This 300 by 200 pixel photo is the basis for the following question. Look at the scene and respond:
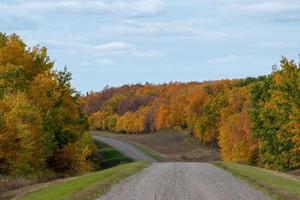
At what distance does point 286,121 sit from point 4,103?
3306cm

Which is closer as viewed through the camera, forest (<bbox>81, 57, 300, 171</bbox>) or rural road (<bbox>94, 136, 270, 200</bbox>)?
rural road (<bbox>94, 136, 270, 200</bbox>)

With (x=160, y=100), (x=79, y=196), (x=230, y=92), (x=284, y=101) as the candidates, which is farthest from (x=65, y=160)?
(x=160, y=100)

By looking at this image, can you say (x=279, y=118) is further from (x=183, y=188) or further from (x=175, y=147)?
(x=175, y=147)

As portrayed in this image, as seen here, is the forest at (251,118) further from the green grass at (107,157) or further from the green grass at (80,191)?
the green grass at (80,191)

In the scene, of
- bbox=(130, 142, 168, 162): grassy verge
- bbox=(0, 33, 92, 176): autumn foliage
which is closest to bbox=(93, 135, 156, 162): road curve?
bbox=(130, 142, 168, 162): grassy verge

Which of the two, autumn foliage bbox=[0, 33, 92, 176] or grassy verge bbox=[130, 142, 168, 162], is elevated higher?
autumn foliage bbox=[0, 33, 92, 176]

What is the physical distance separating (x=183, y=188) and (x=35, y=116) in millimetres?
25589

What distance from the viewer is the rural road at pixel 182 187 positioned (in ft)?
84.9

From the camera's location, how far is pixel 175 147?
481 feet

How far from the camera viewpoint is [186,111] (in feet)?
536

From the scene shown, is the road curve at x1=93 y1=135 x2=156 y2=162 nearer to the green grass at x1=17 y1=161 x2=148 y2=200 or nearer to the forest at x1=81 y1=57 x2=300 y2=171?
the forest at x1=81 y1=57 x2=300 y2=171

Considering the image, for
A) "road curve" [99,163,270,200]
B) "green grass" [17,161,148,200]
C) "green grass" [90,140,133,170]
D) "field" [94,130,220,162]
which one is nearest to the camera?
"road curve" [99,163,270,200]

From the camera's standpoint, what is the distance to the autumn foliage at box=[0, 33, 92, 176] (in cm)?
4747

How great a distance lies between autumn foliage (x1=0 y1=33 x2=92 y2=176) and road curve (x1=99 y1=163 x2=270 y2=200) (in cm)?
1247
